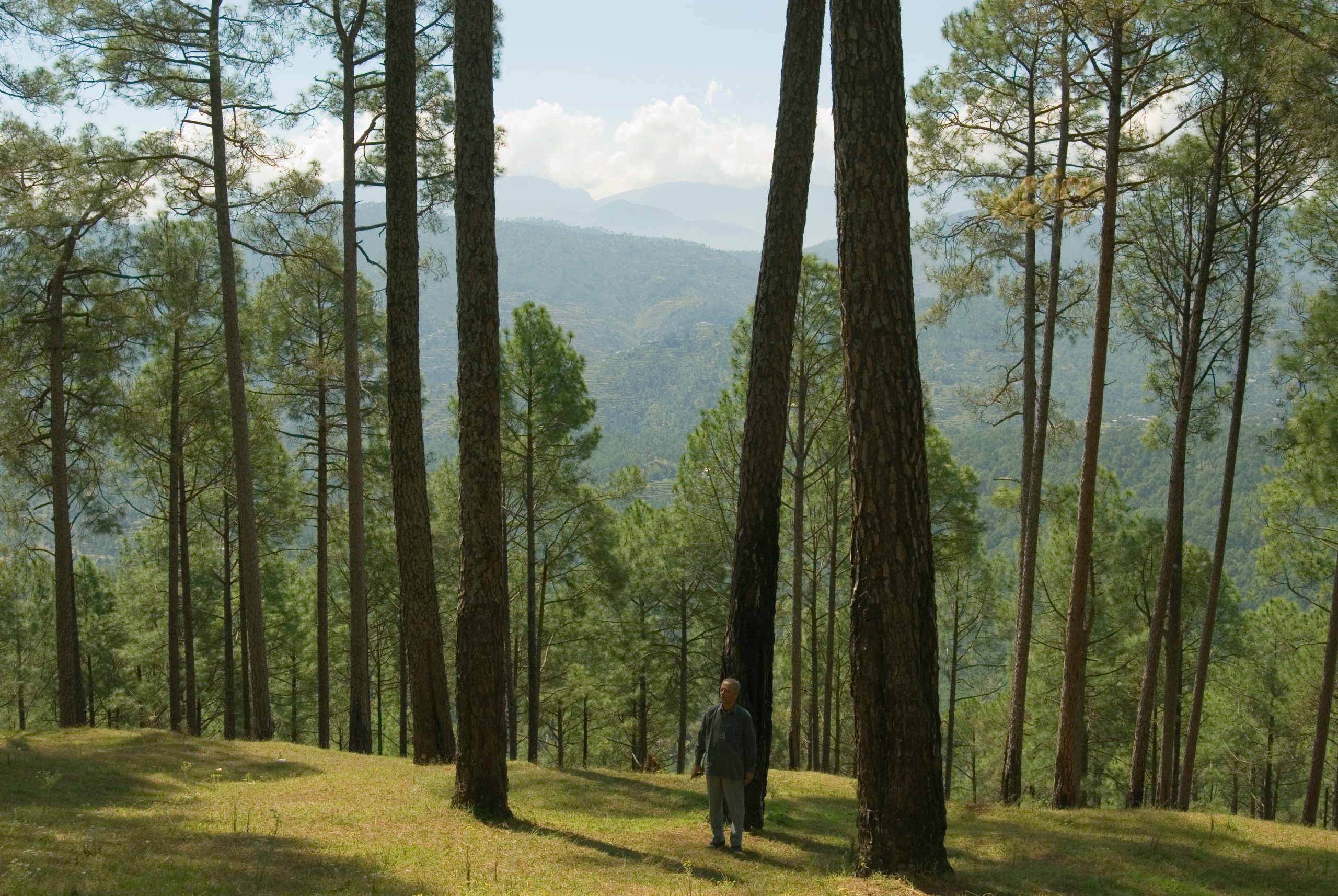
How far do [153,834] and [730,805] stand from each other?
3.99 m

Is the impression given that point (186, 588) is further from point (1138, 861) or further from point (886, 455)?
point (1138, 861)

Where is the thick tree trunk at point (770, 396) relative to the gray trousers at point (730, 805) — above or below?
above

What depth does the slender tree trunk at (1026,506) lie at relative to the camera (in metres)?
12.1

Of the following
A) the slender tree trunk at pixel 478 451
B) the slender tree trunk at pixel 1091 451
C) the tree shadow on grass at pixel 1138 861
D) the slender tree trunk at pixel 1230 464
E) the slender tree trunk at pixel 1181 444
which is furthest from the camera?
the slender tree trunk at pixel 1230 464

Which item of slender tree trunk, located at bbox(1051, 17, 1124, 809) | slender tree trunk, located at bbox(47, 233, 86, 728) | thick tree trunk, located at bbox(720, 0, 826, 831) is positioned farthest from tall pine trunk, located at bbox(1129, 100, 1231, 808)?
slender tree trunk, located at bbox(47, 233, 86, 728)

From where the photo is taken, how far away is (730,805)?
6.82 metres

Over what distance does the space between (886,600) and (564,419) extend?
13.3 m

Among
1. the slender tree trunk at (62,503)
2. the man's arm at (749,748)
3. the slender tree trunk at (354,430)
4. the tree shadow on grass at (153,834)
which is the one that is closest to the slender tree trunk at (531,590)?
the slender tree trunk at (354,430)

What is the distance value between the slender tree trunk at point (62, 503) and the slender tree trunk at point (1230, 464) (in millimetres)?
17207

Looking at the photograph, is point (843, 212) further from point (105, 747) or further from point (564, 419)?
point (564, 419)

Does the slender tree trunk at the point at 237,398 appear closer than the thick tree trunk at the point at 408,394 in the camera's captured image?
No

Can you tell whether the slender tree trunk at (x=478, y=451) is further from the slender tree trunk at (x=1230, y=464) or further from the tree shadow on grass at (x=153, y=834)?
the slender tree trunk at (x=1230, y=464)

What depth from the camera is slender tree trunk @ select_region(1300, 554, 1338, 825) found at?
12.7 m

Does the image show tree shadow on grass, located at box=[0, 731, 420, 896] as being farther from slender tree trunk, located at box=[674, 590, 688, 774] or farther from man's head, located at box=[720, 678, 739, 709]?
slender tree trunk, located at box=[674, 590, 688, 774]
